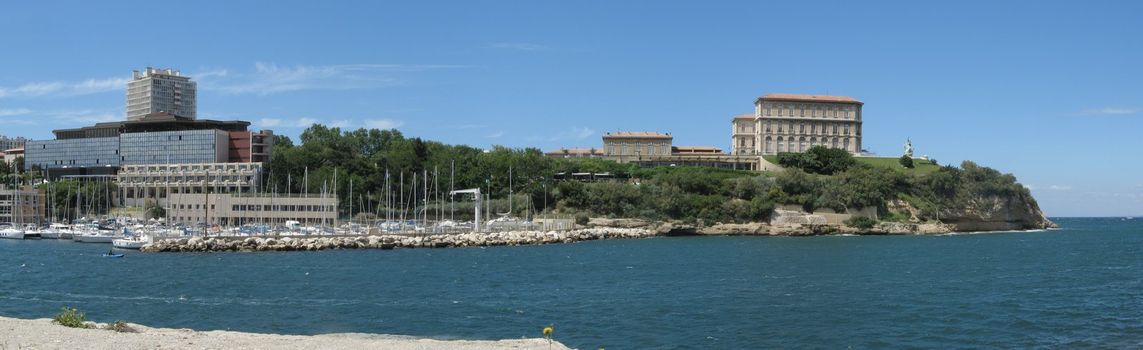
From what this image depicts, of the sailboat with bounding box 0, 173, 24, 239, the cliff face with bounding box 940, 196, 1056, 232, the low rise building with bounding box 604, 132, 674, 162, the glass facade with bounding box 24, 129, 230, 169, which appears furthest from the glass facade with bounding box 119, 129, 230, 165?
the cliff face with bounding box 940, 196, 1056, 232

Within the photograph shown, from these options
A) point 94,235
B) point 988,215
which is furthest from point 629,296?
point 988,215

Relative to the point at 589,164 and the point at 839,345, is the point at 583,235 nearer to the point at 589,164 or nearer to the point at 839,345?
the point at 589,164

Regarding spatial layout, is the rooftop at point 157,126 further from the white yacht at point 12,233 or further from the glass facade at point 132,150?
the white yacht at point 12,233

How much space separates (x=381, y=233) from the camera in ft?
236

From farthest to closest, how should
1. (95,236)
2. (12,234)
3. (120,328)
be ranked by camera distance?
(12,234)
(95,236)
(120,328)

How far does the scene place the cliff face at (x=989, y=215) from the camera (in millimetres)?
99000

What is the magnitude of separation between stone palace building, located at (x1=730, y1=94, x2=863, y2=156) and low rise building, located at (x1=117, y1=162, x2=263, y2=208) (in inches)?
2423

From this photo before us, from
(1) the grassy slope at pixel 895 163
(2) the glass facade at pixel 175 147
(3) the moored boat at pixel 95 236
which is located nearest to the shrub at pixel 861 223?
(1) the grassy slope at pixel 895 163

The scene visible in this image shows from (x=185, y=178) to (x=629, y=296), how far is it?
91266 millimetres

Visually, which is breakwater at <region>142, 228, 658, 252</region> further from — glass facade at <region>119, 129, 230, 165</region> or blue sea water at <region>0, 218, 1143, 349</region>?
glass facade at <region>119, 129, 230, 165</region>

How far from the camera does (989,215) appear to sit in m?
100

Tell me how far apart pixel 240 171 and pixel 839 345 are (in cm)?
9891

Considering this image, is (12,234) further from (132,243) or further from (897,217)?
(897,217)

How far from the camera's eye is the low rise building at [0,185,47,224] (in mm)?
97938
